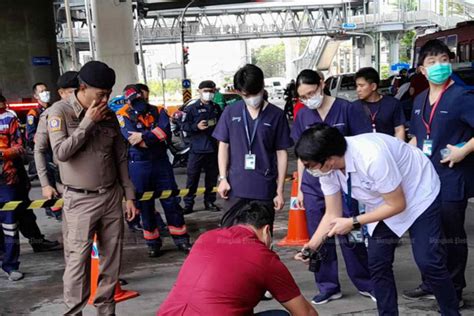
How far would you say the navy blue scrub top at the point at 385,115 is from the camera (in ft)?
16.1

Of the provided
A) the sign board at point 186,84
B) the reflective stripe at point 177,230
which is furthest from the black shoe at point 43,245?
the sign board at point 186,84

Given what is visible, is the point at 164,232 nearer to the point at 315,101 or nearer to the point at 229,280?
the point at 315,101

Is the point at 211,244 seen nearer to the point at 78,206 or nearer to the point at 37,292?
the point at 78,206

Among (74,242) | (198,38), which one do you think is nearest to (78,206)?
(74,242)

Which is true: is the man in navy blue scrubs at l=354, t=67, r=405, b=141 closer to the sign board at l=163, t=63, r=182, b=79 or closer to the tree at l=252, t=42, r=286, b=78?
the sign board at l=163, t=63, r=182, b=79

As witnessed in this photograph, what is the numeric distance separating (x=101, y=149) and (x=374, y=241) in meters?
1.89

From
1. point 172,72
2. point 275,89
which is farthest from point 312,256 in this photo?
point 275,89

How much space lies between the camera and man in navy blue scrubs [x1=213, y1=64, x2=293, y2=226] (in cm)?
404

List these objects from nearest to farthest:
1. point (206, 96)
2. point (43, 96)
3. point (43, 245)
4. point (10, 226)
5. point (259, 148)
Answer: point (259, 148) → point (10, 226) → point (43, 245) → point (43, 96) → point (206, 96)

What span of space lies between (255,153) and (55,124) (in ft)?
4.75

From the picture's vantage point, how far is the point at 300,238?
224 inches

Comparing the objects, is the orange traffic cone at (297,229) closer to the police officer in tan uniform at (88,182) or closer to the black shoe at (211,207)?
the black shoe at (211,207)

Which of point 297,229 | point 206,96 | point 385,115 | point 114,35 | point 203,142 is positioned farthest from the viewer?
point 114,35

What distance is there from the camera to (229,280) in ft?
7.34
